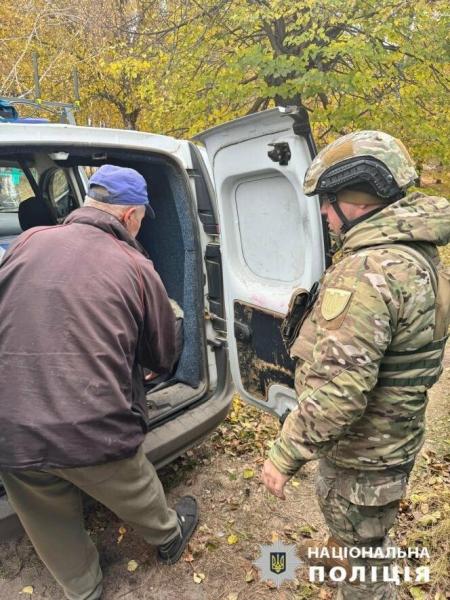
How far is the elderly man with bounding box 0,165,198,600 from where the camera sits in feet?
5.95

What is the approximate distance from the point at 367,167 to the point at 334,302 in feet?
1.55

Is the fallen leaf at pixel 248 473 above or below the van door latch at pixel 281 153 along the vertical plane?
A: below

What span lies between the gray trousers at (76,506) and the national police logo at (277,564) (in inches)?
23.2

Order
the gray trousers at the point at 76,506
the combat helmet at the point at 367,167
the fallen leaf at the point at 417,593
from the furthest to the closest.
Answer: the fallen leaf at the point at 417,593
the gray trousers at the point at 76,506
the combat helmet at the point at 367,167

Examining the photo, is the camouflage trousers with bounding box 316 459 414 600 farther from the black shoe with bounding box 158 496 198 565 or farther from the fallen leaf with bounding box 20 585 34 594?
the fallen leaf with bounding box 20 585 34 594

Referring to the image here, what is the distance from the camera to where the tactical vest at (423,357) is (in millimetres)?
1626

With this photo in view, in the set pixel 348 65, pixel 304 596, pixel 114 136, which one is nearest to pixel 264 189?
pixel 114 136

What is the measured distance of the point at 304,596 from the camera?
7.64 feet

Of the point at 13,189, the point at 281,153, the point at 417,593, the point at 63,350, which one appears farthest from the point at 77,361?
the point at 13,189

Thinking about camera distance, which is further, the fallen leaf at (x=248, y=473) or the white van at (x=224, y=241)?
the fallen leaf at (x=248, y=473)

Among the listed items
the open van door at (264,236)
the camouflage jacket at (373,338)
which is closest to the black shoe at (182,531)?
the open van door at (264,236)

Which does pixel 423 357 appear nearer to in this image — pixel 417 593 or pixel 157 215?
pixel 417 593

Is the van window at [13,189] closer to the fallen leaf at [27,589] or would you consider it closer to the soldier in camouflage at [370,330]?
the fallen leaf at [27,589]

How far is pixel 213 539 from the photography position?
271cm
